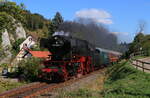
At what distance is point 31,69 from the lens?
72.2 feet

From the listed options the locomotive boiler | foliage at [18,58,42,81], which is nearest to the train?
the locomotive boiler

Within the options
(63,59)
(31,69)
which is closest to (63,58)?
(63,59)

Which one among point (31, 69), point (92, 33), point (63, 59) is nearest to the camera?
point (63, 59)

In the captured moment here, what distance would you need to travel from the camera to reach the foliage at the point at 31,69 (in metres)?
21.9

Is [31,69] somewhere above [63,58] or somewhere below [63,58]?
below

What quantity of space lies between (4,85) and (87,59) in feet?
33.9

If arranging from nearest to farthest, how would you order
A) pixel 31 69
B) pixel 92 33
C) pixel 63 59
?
pixel 63 59 < pixel 31 69 < pixel 92 33

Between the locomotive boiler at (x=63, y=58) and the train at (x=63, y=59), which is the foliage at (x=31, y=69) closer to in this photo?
the train at (x=63, y=59)

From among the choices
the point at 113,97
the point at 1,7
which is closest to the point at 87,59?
the point at 1,7

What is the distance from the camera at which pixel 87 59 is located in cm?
2675

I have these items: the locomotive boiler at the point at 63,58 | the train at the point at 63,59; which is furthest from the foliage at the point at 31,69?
the locomotive boiler at the point at 63,58

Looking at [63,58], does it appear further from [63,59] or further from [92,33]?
[92,33]

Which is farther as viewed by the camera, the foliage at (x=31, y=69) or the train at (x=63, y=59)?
the foliage at (x=31, y=69)

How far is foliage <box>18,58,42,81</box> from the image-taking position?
2186 cm
